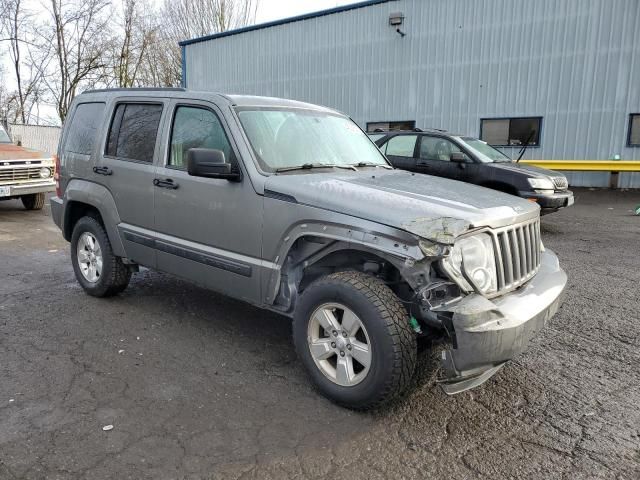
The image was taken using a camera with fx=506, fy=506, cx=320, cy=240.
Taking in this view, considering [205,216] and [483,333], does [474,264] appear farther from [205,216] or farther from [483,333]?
[205,216]

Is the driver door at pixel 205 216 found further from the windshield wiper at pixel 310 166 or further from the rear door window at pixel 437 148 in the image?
the rear door window at pixel 437 148

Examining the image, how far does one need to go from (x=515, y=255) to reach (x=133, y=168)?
10.5 ft

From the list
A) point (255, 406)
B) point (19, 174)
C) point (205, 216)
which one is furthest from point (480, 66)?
point (255, 406)

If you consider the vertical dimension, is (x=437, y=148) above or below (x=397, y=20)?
below

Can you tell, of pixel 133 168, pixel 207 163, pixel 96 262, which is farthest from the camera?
pixel 96 262

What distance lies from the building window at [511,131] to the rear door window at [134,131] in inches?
535

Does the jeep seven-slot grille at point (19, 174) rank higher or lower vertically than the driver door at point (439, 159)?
lower

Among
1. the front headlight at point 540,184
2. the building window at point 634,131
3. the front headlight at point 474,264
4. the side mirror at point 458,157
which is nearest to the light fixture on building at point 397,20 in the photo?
the building window at point 634,131

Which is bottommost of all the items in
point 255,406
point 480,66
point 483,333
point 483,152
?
point 255,406

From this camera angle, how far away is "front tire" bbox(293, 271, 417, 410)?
279cm

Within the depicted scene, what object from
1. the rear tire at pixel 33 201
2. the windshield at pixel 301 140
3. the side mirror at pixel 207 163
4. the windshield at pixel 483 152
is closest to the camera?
the side mirror at pixel 207 163

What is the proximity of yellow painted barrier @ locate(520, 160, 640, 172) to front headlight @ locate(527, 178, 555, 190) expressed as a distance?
616 cm

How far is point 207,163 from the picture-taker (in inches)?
134

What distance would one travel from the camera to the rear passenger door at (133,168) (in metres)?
4.32
